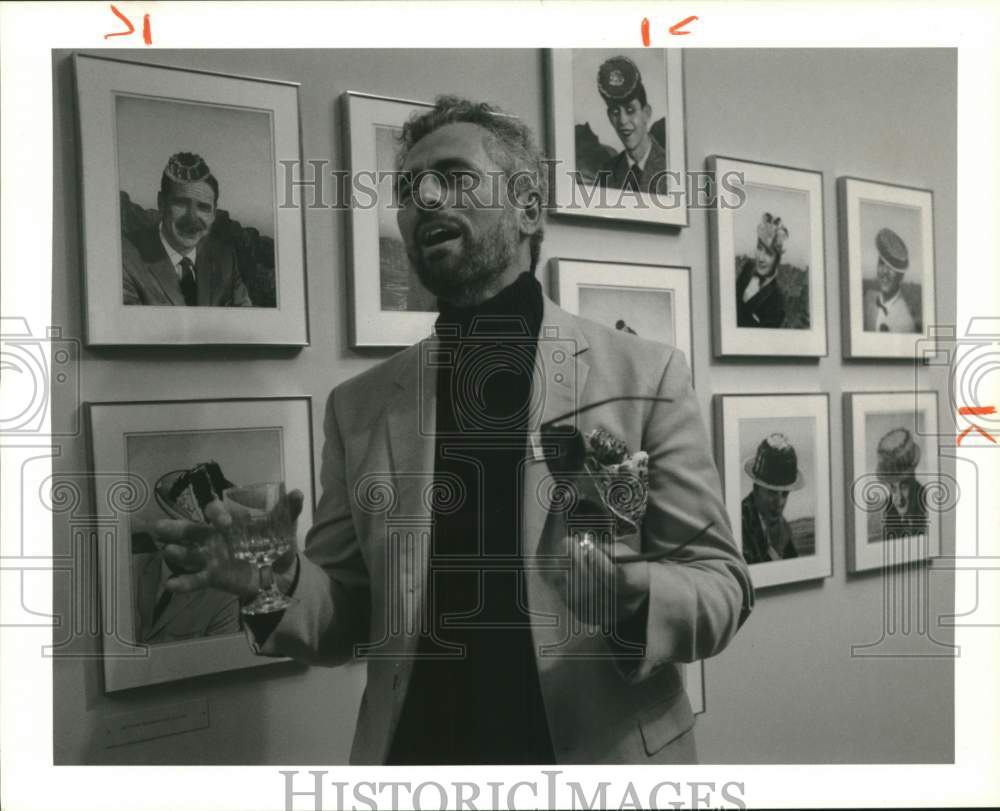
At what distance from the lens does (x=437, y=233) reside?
174 cm

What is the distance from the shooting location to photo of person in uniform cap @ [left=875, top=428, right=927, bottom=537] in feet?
6.32

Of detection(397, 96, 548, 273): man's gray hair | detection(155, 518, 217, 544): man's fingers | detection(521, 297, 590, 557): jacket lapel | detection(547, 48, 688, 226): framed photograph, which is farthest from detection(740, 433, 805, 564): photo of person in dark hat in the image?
detection(155, 518, 217, 544): man's fingers

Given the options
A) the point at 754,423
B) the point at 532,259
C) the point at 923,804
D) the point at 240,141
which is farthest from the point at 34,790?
the point at 923,804

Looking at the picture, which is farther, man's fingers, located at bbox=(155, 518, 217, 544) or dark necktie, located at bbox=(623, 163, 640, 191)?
dark necktie, located at bbox=(623, 163, 640, 191)

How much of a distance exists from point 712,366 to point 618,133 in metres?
0.56

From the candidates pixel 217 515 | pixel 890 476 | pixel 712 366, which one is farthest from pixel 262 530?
pixel 890 476

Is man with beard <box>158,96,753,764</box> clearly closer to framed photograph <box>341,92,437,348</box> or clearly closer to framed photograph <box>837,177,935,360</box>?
framed photograph <box>341,92,437,348</box>

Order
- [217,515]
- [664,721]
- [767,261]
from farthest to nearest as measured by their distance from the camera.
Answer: [767,261] < [664,721] < [217,515]

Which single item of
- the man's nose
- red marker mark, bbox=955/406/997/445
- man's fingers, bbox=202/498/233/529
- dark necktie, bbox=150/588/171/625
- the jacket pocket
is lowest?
the jacket pocket

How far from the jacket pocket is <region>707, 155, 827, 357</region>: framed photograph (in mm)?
773

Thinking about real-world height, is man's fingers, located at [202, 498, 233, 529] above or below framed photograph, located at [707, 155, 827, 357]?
below

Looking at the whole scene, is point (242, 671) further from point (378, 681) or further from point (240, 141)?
point (240, 141)

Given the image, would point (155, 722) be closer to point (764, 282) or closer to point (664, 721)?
point (664, 721)

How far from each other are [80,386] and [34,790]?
87cm
